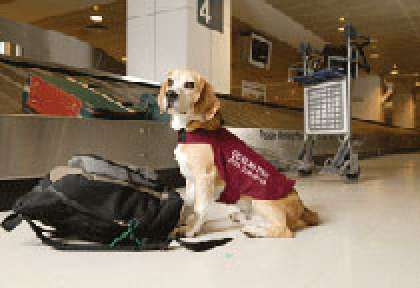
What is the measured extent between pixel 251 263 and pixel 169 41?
4.64 metres

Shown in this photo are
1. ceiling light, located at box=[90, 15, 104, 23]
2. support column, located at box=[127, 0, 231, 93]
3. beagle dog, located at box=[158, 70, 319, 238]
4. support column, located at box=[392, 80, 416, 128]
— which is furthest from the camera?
support column, located at box=[392, 80, 416, 128]

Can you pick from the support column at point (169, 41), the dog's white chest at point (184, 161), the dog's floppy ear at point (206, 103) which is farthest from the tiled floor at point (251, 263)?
the support column at point (169, 41)

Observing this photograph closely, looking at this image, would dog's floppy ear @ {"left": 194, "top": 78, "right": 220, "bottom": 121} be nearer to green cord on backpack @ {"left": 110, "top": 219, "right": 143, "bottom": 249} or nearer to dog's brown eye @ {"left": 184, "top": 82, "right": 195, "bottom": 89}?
dog's brown eye @ {"left": 184, "top": 82, "right": 195, "bottom": 89}

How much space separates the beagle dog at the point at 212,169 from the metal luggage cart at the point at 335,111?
2.62 m

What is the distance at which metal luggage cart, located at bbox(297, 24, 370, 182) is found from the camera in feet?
14.1

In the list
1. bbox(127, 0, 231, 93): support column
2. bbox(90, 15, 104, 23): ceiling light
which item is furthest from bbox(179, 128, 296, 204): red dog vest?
bbox(90, 15, 104, 23): ceiling light

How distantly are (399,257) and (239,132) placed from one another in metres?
3.51

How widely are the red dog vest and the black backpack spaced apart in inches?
9.5

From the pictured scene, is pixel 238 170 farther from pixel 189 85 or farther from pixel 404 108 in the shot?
pixel 404 108

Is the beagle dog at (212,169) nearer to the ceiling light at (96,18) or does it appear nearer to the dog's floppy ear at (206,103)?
the dog's floppy ear at (206,103)

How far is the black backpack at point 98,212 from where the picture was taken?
164cm

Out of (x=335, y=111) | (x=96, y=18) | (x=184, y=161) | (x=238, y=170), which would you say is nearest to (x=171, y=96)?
A: (x=184, y=161)

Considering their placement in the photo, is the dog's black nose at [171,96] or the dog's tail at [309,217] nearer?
the dog's black nose at [171,96]

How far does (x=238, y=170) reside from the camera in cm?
188
